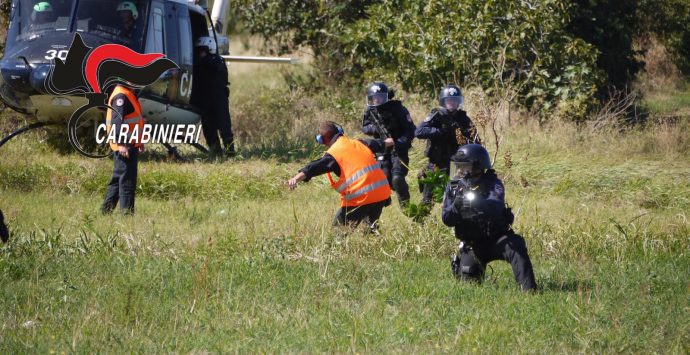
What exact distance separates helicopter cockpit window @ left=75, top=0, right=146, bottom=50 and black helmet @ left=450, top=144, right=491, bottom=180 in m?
8.37

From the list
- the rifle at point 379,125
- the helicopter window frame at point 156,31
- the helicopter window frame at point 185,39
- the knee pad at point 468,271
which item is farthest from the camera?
the helicopter window frame at point 185,39

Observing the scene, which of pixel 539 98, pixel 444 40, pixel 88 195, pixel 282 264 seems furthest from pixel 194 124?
pixel 282 264

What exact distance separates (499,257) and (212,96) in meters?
10.2

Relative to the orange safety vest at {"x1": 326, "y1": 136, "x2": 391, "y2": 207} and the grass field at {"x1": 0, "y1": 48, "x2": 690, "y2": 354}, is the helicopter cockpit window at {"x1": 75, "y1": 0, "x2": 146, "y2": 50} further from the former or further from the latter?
the orange safety vest at {"x1": 326, "y1": 136, "x2": 391, "y2": 207}

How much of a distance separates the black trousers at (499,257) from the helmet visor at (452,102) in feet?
13.1

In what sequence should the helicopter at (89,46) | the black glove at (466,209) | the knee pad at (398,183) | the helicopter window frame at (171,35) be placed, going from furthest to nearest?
the helicopter window frame at (171,35)
the helicopter at (89,46)
the knee pad at (398,183)
the black glove at (466,209)

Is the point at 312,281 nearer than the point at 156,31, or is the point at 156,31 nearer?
the point at 312,281

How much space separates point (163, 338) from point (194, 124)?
33.8 ft

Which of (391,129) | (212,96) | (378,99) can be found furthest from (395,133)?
(212,96)

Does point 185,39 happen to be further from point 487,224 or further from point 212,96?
point 487,224

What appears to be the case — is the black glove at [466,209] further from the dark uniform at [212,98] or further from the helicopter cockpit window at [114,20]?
the dark uniform at [212,98]

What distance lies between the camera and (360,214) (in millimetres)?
10586

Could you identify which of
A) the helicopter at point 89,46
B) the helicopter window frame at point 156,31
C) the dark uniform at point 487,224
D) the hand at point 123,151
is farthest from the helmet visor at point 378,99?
the helicopter window frame at point 156,31

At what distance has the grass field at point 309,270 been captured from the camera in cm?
727
